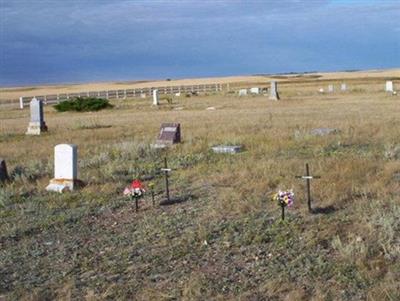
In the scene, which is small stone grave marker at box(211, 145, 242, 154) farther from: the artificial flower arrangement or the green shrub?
the green shrub

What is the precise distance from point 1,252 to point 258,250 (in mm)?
3038

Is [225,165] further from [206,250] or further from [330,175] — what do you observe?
[206,250]

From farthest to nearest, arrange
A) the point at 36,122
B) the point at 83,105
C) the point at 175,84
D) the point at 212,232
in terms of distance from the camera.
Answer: the point at 175,84, the point at 83,105, the point at 36,122, the point at 212,232

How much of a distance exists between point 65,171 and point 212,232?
14.3ft

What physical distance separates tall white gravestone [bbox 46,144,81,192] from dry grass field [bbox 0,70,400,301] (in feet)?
0.84

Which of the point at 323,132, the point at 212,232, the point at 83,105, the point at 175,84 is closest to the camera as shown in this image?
the point at 212,232

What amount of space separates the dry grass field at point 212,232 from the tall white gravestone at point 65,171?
255 millimetres

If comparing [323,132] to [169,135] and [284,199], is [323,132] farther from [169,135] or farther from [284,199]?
[284,199]

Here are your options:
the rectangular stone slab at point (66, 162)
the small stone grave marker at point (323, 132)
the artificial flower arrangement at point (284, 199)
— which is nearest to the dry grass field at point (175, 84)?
the small stone grave marker at point (323, 132)

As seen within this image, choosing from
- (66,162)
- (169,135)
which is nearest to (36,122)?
(169,135)

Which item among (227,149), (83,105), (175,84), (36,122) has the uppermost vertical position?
(175,84)

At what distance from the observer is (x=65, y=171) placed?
445 inches

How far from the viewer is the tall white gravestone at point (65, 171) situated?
11152 millimetres

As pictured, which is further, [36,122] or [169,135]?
[36,122]
